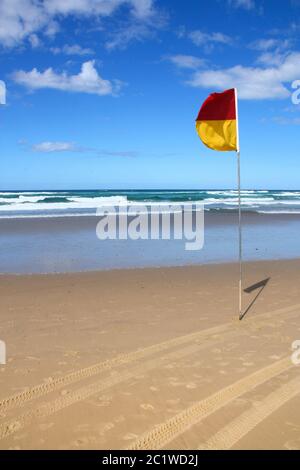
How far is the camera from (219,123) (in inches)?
268

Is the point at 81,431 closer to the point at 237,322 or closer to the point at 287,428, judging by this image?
the point at 287,428

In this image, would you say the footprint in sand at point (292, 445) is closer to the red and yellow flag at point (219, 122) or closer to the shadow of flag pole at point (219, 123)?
the shadow of flag pole at point (219, 123)

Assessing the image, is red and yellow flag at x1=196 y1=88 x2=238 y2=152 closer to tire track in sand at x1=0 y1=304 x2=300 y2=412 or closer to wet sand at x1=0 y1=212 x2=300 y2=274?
tire track in sand at x1=0 y1=304 x2=300 y2=412

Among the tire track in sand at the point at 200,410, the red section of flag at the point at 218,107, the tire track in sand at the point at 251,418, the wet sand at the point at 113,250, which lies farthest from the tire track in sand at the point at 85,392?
the wet sand at the point at 113,250

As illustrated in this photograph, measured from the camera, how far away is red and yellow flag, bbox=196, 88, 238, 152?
6770mm

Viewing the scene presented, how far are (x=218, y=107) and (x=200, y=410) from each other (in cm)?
485

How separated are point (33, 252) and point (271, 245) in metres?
9.64

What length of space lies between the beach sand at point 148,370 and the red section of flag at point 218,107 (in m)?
3.46

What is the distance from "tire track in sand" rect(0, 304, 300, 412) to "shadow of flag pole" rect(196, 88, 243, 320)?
0.76m

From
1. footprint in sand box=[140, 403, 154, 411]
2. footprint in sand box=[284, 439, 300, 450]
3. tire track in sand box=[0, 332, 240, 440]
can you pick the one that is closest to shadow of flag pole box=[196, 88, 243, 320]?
tire track in sand box=[0, 332, 240, 440]

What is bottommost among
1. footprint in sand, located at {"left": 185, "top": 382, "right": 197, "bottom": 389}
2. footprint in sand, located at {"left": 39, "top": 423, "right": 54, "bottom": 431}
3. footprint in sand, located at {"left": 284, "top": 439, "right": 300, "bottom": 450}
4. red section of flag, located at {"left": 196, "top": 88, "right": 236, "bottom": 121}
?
footprint in sand, located at {"left": 284, "top": 439, "right": 300, "bottom": 450}

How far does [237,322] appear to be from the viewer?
22.4 feet

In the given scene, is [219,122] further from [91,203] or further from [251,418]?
[91,203]

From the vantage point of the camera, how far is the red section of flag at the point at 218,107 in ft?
22.2
